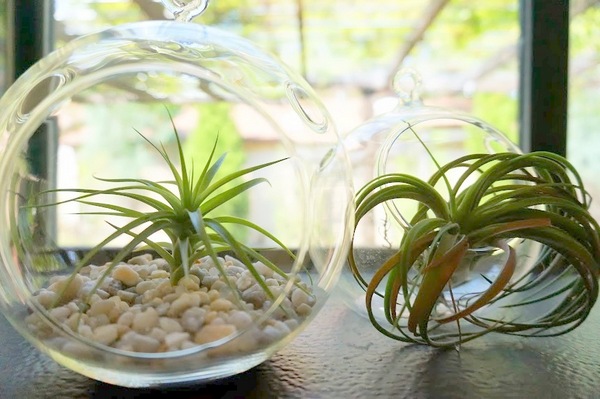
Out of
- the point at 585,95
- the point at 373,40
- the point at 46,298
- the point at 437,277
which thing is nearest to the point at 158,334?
the point at 46,298

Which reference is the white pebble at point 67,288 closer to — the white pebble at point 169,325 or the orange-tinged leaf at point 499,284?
the white pebble at point 169,325

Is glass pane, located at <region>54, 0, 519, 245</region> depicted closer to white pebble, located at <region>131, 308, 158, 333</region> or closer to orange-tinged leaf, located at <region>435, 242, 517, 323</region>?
orange-tinged leaf, located at <region>435, 242, 517, 323</region>

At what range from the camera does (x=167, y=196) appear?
0.52 m

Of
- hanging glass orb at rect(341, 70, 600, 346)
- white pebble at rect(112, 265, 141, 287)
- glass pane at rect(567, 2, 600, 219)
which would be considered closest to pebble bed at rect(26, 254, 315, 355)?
white pebble at rect(112, 265, 141, 287)

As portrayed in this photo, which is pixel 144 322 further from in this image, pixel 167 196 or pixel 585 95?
pixel 585 95

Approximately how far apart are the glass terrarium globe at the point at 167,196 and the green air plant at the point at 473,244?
6cm

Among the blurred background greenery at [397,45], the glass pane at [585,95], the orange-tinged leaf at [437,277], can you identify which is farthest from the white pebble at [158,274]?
the glass pane at [585,95]

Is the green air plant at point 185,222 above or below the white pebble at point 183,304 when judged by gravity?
above

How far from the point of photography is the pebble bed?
440mm

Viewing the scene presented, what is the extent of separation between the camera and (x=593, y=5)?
1164 millimetres

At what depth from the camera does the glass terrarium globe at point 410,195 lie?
60cm

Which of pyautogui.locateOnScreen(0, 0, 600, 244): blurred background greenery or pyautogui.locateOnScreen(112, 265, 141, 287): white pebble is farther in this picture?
pyautogui.locateOnScreen(0, 0, 600, 244): blurred background greenery

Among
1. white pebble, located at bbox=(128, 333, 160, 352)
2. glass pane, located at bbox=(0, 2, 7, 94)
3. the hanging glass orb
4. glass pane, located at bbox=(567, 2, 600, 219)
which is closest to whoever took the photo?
white pebble, located at bbox=(128, 333, 160, 352)

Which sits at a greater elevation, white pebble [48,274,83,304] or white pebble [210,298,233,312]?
white pebble [48,274,83,304]
